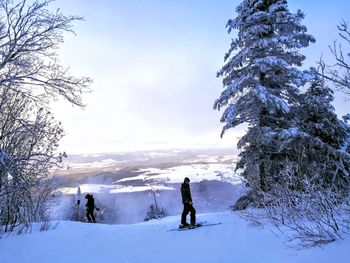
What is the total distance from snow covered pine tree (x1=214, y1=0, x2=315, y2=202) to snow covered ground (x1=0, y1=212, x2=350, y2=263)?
469cm

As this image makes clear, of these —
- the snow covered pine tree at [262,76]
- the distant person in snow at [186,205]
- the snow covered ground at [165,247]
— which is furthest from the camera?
the snow covered pine tree at [262,76]

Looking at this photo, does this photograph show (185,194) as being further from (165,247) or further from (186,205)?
(165,247)

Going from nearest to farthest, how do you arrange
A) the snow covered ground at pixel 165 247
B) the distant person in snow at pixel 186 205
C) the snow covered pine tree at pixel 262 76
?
the snow covered ground at pixel 165 247 → the distant person in snow at pixel 186 205 → the snow covered pine tree at pixel 262 76

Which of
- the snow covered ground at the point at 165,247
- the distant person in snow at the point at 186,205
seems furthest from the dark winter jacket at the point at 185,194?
the snow covered ground at the point at 165,247

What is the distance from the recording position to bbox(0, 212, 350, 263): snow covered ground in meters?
8.11

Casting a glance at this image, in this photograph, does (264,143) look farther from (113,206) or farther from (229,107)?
(113,206)

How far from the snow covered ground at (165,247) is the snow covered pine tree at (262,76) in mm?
4694

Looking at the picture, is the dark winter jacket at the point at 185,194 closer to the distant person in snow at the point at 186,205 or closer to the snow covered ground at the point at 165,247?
the distant person in snow at the point at 186,205

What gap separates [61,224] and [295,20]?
46.9 ft

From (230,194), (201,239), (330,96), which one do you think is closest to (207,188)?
(230,194)

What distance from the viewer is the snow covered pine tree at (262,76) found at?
16.9 m

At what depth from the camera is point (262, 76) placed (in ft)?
59.9

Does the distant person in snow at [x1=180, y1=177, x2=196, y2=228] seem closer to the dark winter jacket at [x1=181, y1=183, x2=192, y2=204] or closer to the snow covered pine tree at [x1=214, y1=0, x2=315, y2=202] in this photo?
the dark winter jacket at [x1=181, y1=183, x2=192, y2=204]

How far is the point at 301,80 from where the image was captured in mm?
16891
